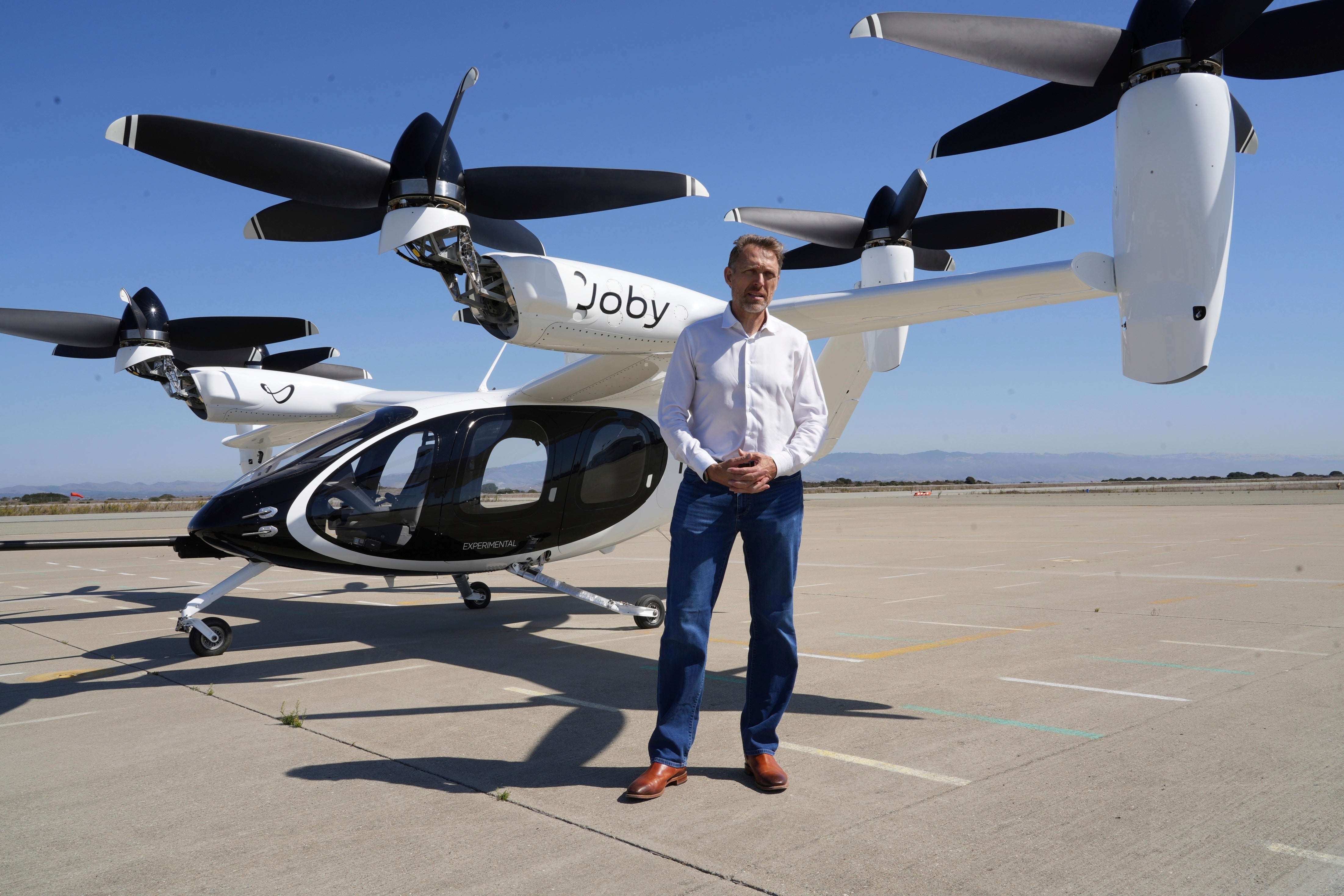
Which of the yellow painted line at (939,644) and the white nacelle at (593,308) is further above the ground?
the white nacelle at (593,308)

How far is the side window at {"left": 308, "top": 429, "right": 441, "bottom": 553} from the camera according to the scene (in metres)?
6.46

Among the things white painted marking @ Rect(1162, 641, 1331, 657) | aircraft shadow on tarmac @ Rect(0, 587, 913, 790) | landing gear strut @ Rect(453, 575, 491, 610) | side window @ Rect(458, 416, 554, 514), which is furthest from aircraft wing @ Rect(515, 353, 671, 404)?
white painted marking @ Rect(1162, 641, 1331, 657)

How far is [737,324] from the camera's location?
136 inches

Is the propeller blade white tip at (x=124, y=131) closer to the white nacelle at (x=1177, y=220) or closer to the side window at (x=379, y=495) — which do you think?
the side window at (x=379, y=495)

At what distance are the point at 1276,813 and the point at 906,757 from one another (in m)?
1.31

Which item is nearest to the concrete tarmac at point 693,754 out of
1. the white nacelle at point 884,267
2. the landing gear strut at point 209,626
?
the landing gear strut at point 209,626

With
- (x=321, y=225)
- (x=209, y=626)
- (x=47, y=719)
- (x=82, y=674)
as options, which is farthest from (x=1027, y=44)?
(x=82, y=674)

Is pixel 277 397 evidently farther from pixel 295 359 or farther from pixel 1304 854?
pixel 1304 854

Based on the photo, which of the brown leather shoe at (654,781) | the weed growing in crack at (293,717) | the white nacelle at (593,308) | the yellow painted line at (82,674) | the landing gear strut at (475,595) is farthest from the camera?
the landing gear strut at (475,595)

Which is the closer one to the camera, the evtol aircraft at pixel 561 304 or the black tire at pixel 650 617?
the evtol aircraft at pixel 561 304

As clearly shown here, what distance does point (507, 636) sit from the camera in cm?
727

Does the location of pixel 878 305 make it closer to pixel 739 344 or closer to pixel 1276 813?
pixel 739 344

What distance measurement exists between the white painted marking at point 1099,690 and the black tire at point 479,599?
216 inches

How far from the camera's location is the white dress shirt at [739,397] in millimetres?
3365
